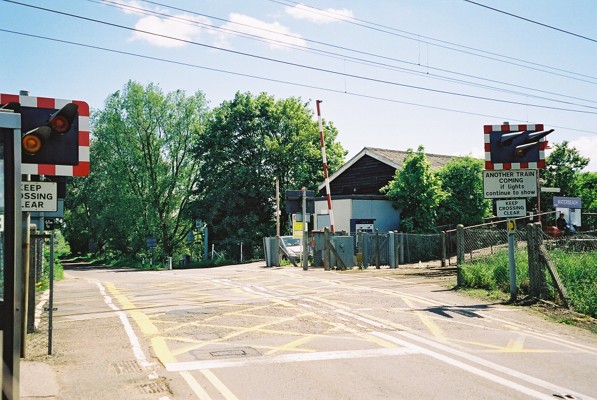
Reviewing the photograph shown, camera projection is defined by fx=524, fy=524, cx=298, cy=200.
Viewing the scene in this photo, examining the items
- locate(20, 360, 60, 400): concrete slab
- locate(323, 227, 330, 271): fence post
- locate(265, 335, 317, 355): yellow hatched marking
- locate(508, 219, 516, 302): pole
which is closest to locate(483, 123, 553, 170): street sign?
locate(508, 219, 516, 302): pole

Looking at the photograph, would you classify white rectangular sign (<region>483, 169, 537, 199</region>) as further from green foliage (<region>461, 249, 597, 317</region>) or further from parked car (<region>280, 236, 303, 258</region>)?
parked car (<region>280, 236, 303, 258</region>)

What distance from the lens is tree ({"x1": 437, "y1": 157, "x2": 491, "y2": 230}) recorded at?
94.4 feet

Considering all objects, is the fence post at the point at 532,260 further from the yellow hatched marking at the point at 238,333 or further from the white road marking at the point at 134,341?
the white road marking at the point at 134,341

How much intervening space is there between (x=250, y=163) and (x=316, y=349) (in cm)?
3106

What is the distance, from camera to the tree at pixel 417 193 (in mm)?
27438

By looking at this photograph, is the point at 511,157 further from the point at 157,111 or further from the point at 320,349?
the point at 157,111

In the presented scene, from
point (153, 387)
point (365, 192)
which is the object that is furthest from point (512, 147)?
point (365, 192)

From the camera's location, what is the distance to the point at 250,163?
1476 inches

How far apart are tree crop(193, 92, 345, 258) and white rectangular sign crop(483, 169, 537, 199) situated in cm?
2541

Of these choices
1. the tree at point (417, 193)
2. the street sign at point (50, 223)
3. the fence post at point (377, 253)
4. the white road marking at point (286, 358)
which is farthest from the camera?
the tree at point (417, 193)

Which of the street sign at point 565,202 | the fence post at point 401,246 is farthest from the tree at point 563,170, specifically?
the fence post at point 401,246

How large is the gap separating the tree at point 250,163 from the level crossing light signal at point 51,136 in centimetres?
2927

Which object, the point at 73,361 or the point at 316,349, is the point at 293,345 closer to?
the point at 316,349

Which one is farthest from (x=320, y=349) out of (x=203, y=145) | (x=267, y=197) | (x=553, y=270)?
(x=203, y=145)
